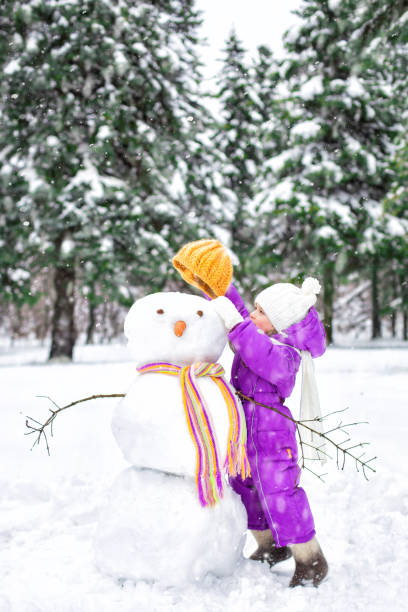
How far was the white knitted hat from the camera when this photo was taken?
2.70 meters

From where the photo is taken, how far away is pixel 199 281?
9.64 ft

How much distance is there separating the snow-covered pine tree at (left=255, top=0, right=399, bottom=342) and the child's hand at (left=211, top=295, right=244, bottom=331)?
11181mm

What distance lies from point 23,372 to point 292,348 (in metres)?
8.20

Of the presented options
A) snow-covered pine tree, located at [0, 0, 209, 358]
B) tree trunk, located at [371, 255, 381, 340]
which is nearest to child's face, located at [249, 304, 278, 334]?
snow-covered pine tree, located at [0, 0, 209, 358]

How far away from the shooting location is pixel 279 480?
262 cm

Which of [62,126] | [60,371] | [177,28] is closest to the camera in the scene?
[60,371]

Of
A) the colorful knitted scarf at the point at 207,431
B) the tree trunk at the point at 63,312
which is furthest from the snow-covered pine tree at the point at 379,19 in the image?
the colorful knitted scarf at the point at 207,431

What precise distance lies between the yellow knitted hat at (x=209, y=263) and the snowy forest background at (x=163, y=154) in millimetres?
6760

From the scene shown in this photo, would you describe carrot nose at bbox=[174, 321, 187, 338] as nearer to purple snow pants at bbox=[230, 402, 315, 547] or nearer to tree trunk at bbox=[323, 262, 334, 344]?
purple snow pants at bbox=[230, 402, 315, 547]

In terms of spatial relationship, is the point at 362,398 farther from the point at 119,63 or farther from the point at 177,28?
the point at 177,28

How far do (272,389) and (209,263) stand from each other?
751mm

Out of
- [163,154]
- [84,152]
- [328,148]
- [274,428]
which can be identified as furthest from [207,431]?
[328,148]

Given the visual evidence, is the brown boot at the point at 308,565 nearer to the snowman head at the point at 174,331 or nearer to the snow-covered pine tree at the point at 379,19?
the snowman head at the point at 174,331

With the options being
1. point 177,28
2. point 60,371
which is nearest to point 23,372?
point 60,371
